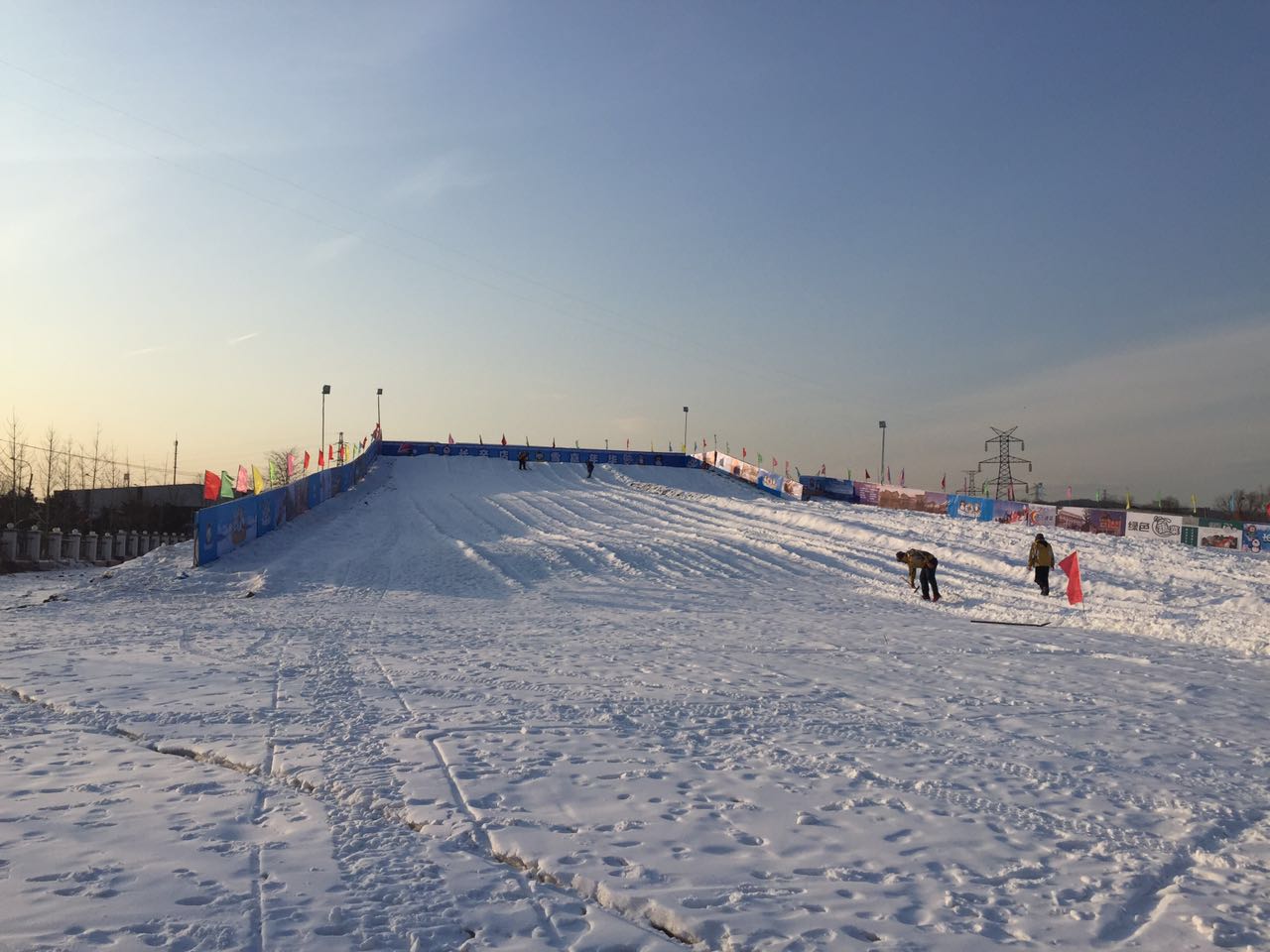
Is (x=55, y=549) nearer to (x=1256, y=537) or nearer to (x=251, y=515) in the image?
(x=251, y=515)

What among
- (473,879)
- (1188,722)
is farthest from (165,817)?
(1188,722)

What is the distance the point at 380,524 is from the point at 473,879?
2858 cm

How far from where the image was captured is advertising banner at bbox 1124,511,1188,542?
29.4 meters

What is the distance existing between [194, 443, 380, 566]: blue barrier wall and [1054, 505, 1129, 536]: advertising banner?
27617 mm

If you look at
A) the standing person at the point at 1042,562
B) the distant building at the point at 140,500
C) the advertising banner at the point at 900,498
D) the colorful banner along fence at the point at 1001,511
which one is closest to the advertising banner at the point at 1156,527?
the colorful banner along fence at the point at 1001,511

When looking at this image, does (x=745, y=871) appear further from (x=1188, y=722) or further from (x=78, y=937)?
(x=1188, y=722)

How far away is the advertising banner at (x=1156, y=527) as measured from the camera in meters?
29.4

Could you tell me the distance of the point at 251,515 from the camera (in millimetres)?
26016

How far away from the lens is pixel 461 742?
720 centimetres

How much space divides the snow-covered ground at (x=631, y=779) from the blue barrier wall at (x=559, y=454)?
47590 mm

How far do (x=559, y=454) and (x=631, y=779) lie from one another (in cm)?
5939

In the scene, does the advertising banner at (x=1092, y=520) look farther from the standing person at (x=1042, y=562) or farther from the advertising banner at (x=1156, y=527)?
the standing person at (x=1042, y=562)

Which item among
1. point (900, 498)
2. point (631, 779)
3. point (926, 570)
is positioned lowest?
point (631, 779)

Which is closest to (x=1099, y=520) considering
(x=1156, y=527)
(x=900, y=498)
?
(x=1156, y=527)
